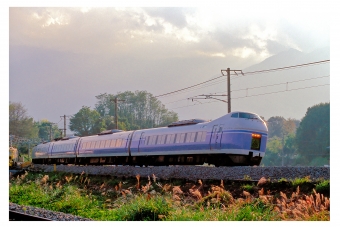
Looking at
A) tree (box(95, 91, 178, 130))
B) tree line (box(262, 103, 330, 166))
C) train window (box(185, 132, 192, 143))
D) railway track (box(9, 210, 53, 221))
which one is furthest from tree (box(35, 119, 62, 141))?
railway track (box(9, 210, 53, 221))

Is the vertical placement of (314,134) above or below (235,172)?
above

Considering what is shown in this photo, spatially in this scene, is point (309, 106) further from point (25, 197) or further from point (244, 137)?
point (25, 197)

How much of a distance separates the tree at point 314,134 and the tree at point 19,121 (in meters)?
20.1

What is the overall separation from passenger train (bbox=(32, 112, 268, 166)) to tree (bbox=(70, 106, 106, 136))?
63.5 ft

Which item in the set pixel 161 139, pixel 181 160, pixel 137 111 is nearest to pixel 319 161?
pixel 161 139

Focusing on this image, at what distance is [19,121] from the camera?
3181 cm

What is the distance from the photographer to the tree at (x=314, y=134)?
37906mm

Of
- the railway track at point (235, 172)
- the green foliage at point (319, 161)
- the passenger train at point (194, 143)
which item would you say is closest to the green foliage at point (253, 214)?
the railway track at point (235, 172)

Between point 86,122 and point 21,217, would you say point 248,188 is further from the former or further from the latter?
point 86,122

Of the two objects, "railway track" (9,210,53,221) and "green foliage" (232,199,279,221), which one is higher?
"green foliage" (232,199,279,221)

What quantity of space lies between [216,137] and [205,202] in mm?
8219

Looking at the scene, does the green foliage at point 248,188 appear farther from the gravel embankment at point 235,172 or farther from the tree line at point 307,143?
the tree line at point 307,143

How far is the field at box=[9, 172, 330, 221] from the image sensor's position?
33.2 feet

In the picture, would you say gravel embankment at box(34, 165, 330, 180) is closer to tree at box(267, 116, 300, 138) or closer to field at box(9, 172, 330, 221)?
field at box(9, 172, 330, 221)
